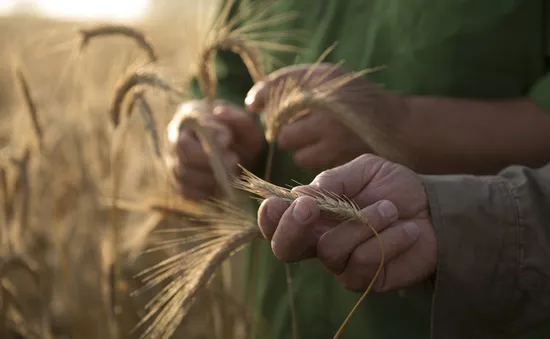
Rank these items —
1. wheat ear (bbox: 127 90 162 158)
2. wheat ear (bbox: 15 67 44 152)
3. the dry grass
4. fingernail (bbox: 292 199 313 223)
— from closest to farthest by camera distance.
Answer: fingernail (bbox: 292 199 313 223)
the dry grass
wheat ear (bbox: 127 90 162 158)
wheat ear (bbox: 15 67 44 152)

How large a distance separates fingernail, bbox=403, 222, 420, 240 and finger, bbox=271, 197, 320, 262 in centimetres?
11

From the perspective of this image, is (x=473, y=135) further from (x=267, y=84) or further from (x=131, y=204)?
(x=131, y=204)

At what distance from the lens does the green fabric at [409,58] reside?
1.10m

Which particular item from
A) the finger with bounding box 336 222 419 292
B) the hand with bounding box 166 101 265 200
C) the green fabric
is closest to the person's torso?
the green fabric

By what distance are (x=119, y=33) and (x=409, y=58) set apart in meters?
0.51

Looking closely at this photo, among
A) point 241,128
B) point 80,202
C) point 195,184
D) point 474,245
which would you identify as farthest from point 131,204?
point 80,202

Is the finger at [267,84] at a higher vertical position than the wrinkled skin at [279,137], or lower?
higher

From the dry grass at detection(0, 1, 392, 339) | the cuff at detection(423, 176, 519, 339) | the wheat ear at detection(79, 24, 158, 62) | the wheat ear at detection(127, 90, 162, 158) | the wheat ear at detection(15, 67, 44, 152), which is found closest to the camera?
the cuff at detection(423, 176, 519, 339)

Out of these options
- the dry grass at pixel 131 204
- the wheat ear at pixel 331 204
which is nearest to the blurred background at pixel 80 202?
the dry grass at pixel 131 204

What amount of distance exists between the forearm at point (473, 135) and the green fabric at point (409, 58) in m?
0.04

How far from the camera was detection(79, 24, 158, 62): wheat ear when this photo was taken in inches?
45.6

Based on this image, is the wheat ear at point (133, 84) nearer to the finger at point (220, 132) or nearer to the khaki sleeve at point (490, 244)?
the finger at point (220, 132)

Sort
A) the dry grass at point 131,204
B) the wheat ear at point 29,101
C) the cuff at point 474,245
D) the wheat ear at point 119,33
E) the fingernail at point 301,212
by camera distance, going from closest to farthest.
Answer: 1. the fingernail at point 301,212
2. the cuff at point 474,245
3. the dry grass at point 131,204
4. the wheat ear at point 119,33
5. the wheat ear at point 29,101

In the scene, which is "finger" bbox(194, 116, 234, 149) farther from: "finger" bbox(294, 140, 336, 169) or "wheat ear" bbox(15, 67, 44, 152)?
"wheat ear" bbox(15, 67, 44, 152)
